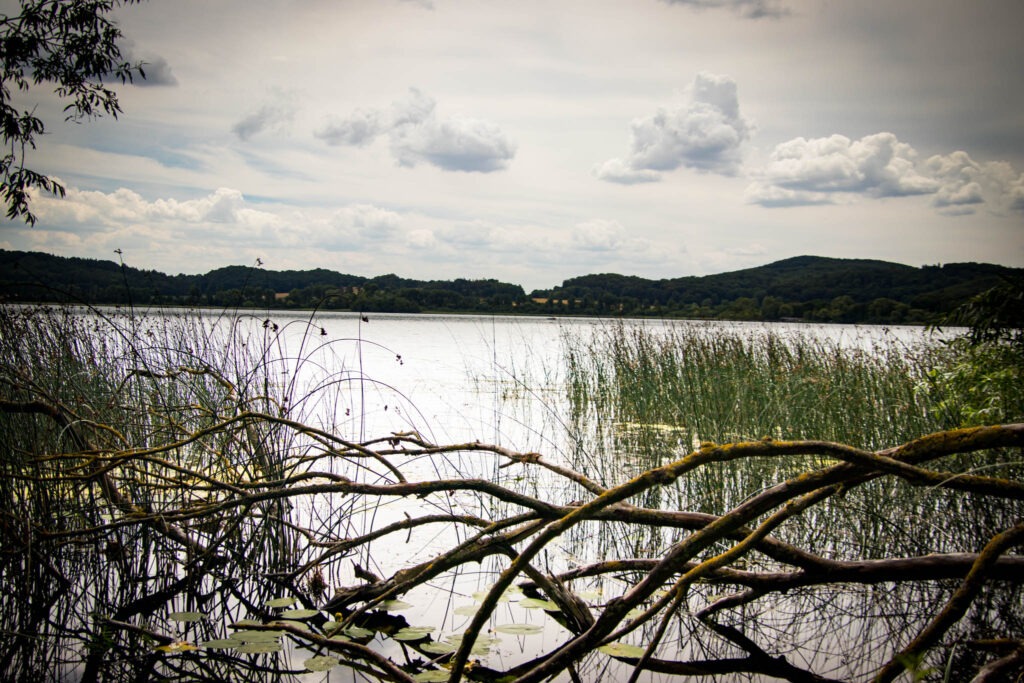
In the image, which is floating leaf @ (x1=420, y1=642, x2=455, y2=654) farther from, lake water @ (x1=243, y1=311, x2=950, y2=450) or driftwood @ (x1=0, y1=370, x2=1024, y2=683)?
lake water @ (x1=243, y1=311, x2=950, y2=450)

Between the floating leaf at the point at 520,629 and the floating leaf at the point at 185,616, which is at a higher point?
the floating leaf at the point at 185,616

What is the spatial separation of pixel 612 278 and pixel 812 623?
107 feet

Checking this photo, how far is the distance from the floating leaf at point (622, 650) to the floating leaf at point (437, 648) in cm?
49

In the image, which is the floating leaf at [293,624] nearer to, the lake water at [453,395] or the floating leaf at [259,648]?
the floating leaf at [259,648]

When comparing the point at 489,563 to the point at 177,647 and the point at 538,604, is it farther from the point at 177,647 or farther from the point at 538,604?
the point at 177,647

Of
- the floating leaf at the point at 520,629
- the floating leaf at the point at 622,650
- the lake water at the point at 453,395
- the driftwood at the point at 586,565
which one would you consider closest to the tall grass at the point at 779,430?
the driftwood at the point at 586,565

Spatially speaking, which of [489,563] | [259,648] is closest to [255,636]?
[259,648]

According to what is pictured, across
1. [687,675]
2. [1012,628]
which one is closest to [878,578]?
[687,675]

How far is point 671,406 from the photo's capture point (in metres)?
5.79

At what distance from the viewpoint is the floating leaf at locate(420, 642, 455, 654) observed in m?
1.97

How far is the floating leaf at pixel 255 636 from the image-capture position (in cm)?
192

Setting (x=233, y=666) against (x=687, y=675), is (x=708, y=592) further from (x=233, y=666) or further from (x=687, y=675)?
(x=233, y=666)

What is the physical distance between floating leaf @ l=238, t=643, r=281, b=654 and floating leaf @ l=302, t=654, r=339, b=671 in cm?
10

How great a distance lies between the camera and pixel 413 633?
82.4 inches
